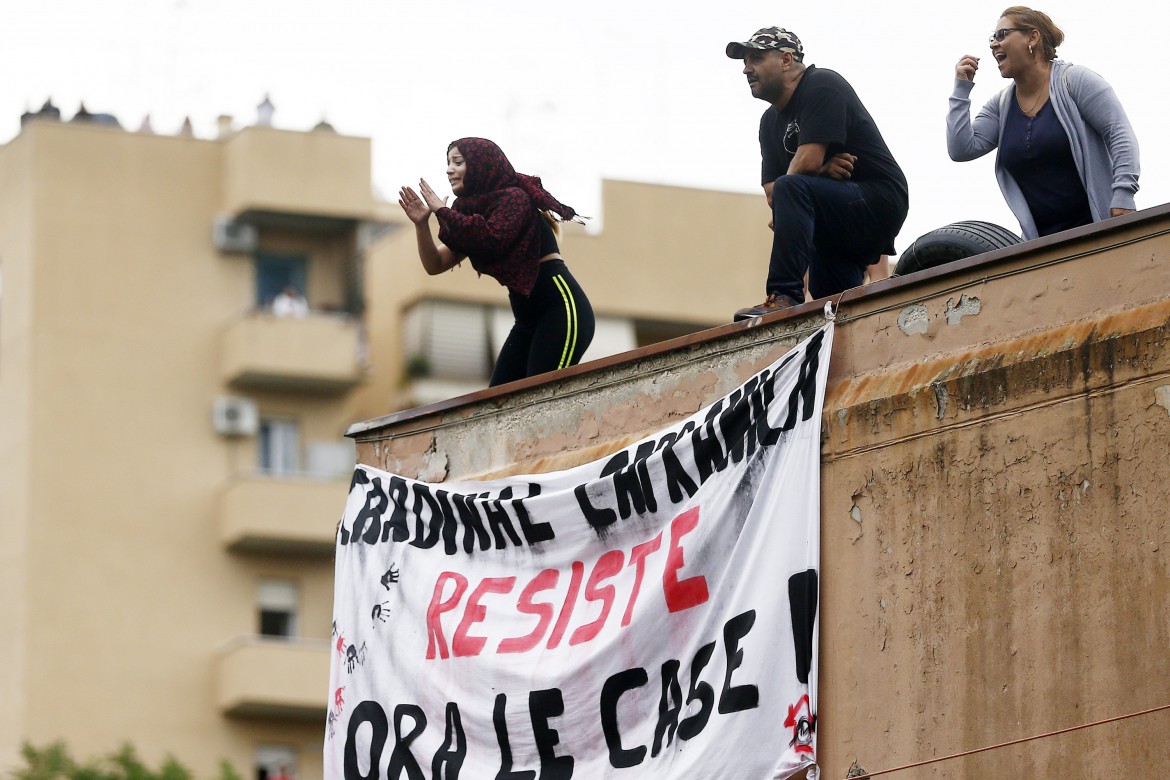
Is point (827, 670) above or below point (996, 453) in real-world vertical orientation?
below

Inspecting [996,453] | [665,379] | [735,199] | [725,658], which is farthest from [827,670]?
[735,199]

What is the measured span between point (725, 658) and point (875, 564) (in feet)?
2.45

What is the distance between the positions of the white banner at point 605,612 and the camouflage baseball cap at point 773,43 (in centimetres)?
161

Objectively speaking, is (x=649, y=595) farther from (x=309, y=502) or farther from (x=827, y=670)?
(x=309, y=502)

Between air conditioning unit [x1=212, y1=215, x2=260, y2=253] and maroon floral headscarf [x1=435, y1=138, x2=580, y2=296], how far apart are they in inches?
991

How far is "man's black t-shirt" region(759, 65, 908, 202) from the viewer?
1152 cm

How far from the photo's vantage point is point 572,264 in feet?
126

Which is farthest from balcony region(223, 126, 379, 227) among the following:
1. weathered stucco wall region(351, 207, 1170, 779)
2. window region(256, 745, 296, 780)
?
weathered stucco wall region(351, 207, 1170, 779)

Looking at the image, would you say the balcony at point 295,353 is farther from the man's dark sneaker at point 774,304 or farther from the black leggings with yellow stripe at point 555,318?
the man's dark sneaker at point 774,304

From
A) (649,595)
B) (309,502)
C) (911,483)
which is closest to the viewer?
(911,483)

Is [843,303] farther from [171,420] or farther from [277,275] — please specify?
[277,275]

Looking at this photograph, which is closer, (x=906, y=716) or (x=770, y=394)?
(x=906, y=716)

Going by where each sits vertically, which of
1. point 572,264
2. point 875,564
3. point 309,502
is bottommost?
point 875,564

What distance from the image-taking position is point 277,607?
36.4m
